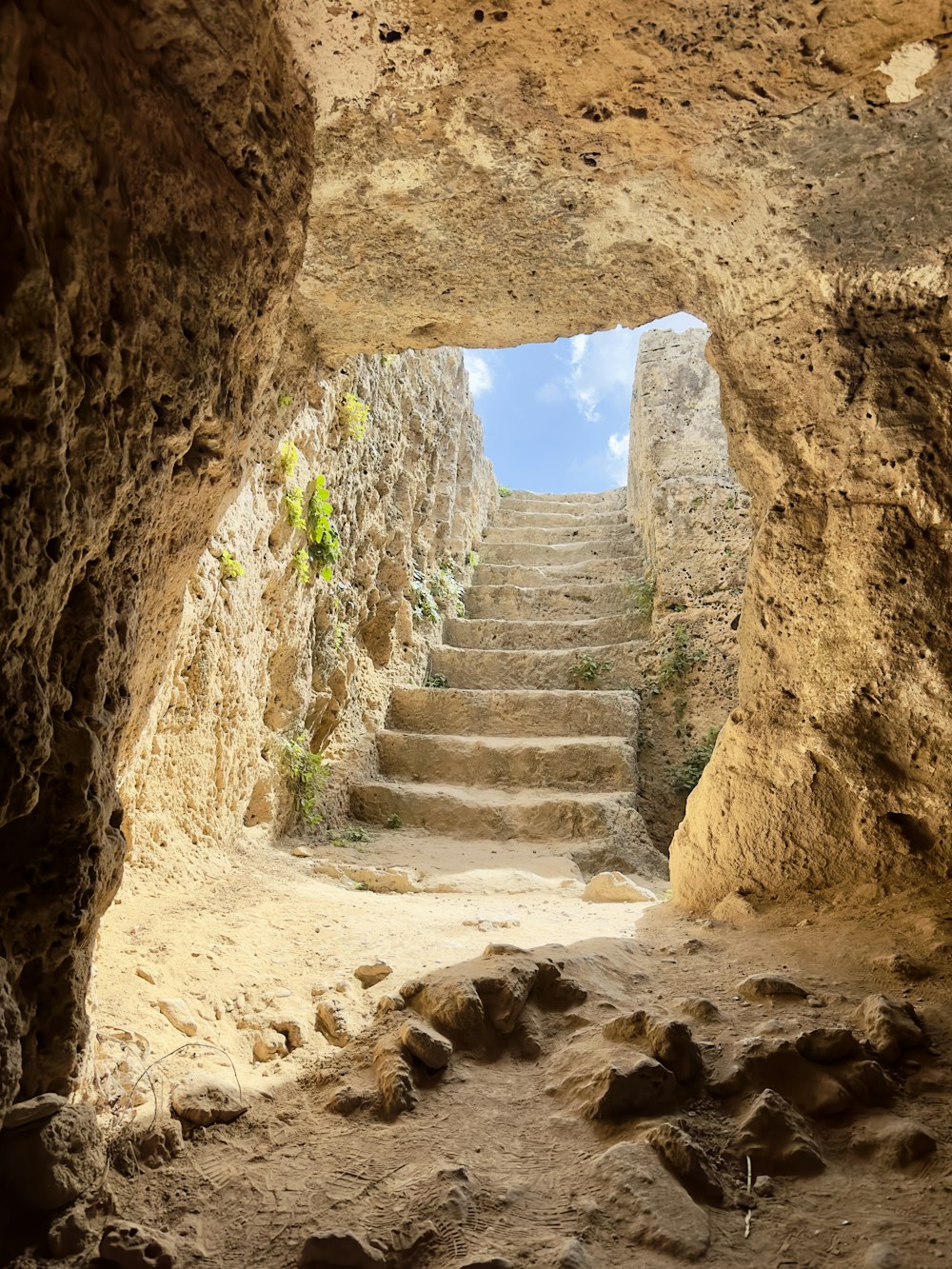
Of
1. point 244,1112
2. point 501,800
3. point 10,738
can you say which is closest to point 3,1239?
point 244,1112

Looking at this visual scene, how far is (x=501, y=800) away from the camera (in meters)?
5.62

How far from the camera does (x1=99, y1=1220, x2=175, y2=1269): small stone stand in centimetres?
123

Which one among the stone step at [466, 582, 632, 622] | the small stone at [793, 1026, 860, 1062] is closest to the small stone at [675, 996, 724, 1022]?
the small stone at [793, 1026, 860, 1062]

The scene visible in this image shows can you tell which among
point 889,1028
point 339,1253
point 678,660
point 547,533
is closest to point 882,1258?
point 889,1028

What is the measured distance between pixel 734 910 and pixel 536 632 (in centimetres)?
518

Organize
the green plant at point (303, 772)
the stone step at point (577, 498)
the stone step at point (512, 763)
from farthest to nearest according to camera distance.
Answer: the stone step at point (577, 498) < the stone step at point (512, 763) < the green plant at point (303, 772)

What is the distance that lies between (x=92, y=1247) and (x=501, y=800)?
445cm

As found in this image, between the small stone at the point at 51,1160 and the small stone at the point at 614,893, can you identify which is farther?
the small stone at the point at 614,893

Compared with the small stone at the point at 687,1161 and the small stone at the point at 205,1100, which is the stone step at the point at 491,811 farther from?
the small stone at the point at 687,1161

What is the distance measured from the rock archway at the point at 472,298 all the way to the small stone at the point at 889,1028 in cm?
86

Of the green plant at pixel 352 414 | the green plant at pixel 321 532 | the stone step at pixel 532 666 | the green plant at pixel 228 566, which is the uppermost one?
the green plant at pixel 352 414

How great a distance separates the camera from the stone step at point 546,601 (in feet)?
27.5

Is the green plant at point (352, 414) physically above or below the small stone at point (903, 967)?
above

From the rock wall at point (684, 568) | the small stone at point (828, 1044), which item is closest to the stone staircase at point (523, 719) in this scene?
the rock wall at point (684, 568)
